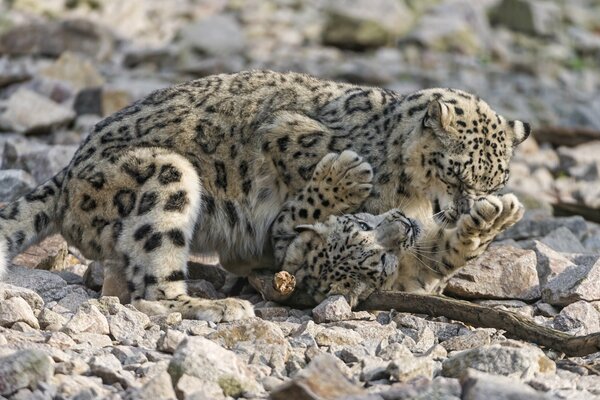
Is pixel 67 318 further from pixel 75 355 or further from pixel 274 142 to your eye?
pixel 274 142

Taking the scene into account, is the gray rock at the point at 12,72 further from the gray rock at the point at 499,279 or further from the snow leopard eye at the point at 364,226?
the gray rock at the point at 499,279

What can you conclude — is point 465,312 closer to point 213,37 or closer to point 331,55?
point 331,55

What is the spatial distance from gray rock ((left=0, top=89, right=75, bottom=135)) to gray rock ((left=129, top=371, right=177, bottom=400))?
843cm

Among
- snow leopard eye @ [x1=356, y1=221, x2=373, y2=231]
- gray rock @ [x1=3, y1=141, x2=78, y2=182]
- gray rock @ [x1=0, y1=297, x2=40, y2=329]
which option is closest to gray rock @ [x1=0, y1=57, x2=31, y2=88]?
gray rock @ [x1=3, y1=141, x2=78, y2=182]

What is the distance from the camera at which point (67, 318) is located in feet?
22.0

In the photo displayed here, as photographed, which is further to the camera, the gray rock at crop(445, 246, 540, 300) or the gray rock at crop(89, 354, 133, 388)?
the gray rock at crop(445, 246, 540, 300)

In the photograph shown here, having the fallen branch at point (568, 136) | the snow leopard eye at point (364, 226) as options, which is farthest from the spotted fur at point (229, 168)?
the fallen branch at point (568, 136)

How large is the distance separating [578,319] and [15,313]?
337cm

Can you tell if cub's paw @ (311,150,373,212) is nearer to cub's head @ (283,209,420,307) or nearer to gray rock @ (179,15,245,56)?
cub's head @ (283,209,420,307)

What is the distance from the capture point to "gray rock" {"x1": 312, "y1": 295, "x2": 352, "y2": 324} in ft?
23.4

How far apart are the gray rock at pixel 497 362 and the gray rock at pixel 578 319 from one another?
4.52ft

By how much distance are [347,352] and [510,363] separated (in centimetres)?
89

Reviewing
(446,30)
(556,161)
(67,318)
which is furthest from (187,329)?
(446,30)

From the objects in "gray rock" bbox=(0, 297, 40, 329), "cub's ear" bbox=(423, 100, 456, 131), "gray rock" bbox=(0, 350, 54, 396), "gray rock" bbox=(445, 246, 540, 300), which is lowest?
"gray rock" bbox=(445, 246, 540, 300)
